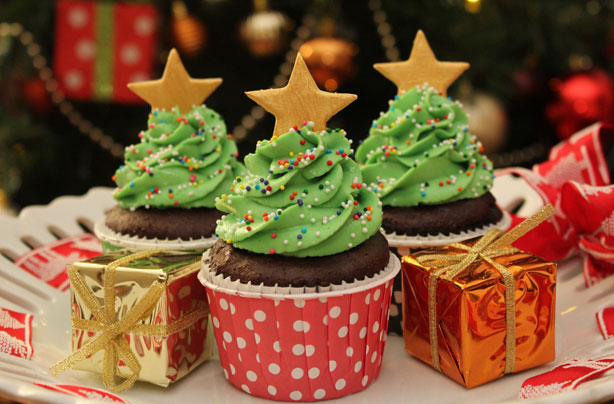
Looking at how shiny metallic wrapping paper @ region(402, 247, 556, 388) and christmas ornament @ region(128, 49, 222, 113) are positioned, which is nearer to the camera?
shiny metallic wrapping paper @ region(402, 247, 556, 388)

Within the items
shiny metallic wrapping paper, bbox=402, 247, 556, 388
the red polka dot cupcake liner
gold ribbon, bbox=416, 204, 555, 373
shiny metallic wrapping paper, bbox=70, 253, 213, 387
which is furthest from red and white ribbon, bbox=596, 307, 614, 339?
shiny metallic wrapping paper, bbox=70, 253, 213, 387

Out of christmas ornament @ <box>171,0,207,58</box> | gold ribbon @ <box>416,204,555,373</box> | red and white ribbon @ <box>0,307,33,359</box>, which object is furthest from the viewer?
christmas ornament @ <box>171,0,207,58</box>

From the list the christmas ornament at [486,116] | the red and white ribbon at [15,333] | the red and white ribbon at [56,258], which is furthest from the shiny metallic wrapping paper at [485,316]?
the christmas ornament at [486,116]

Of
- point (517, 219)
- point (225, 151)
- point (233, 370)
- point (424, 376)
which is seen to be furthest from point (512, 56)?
point (233, 370)

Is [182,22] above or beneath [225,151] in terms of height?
above

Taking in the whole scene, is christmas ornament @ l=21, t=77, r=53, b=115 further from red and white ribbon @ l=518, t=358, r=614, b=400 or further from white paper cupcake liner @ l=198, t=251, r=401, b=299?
red and white ribbon @ l=518, t=358, r=614, b=400

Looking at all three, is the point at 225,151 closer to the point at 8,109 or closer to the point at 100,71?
the point at 100,71
